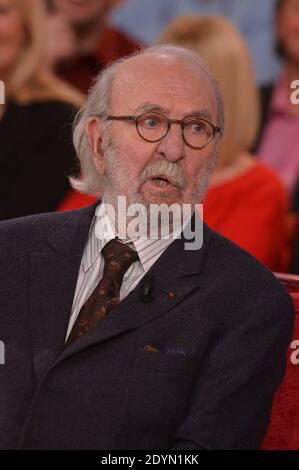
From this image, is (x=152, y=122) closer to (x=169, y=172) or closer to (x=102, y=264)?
(x=169, y=172)

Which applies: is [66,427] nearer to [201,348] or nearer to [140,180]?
[201,348]

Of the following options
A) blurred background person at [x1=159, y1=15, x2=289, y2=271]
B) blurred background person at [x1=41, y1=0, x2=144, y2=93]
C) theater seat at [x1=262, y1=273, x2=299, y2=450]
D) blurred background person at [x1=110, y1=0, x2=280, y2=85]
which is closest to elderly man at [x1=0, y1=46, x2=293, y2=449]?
theater seat at [x1=262, y1=273, x2=299, y2=450]

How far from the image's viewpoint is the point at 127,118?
1.85 metres

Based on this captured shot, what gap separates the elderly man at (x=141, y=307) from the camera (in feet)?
5.54

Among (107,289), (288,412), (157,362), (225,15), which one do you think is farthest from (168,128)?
(225,15)

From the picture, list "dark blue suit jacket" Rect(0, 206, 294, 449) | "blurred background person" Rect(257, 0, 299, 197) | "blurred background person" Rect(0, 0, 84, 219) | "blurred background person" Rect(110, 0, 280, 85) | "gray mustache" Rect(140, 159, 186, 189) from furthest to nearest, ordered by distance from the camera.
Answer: "blurred background person" Rect(110, 0, 280, 85) < "blurred background person" Rect(257, 0, 299, 197) < "blurred background person" Rect(0, 0, 84, 219) < "gray mustache" Rect(140, 159, 186, 189) < "dark blue suit jacket" Rect(0, 206, 294, 449)

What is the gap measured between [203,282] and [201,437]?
273 mm

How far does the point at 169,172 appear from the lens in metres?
1.79

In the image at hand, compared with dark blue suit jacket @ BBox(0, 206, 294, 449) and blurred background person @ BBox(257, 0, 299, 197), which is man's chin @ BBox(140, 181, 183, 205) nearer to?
dark blue suit jacket @ BBox(0, 206, 294, 449)

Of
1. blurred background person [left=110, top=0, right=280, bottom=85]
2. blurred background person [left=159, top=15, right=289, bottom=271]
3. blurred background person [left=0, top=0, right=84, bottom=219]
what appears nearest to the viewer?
blurred background person [left=0, top=0, right=84, bottom=219]

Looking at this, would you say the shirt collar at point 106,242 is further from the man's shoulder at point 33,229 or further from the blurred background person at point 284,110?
the blurred background person at point 284,110

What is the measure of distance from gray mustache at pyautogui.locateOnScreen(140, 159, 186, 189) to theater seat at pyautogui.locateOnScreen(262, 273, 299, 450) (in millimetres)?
301

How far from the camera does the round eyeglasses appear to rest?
5.96 ft

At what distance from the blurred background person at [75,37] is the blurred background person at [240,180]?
52cm
